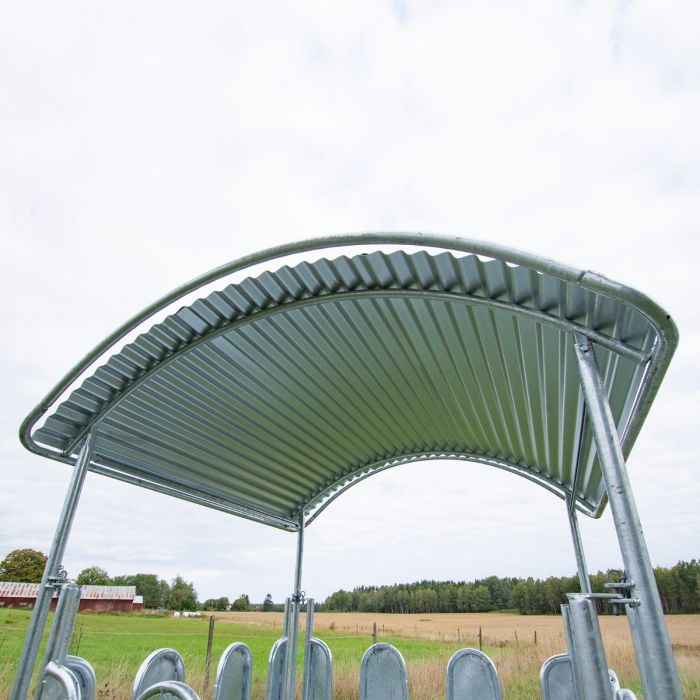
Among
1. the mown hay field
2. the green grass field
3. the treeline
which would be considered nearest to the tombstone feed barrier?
the mown hay field

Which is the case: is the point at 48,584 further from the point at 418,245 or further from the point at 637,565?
the point at 637,565

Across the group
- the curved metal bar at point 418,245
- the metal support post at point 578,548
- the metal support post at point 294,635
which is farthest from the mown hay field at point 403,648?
the metal support post at point 578,548

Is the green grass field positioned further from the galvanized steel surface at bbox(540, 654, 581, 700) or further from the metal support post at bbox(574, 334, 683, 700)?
the metal support post at bbox(574, 334, 683, 700)

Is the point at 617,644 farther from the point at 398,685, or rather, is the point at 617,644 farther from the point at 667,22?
the point at 667,22

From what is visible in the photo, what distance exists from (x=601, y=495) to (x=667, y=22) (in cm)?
473

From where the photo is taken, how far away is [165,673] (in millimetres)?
4738

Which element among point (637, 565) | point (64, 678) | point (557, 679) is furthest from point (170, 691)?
point (557, 679)

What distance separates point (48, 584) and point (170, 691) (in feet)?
4.77

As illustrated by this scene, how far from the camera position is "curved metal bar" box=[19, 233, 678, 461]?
2.47 m

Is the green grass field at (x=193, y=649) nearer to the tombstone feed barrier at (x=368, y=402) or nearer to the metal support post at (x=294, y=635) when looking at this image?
the metal support post at (x=294, y=635)

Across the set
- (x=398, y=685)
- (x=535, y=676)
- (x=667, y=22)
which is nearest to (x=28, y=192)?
(x=667, y=22)

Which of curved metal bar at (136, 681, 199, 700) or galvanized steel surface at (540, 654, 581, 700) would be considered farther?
galvanized steel surface at (540, 654, 581, 700)

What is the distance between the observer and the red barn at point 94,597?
165ft

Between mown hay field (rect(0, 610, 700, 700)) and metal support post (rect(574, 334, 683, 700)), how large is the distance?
9.62 meters
